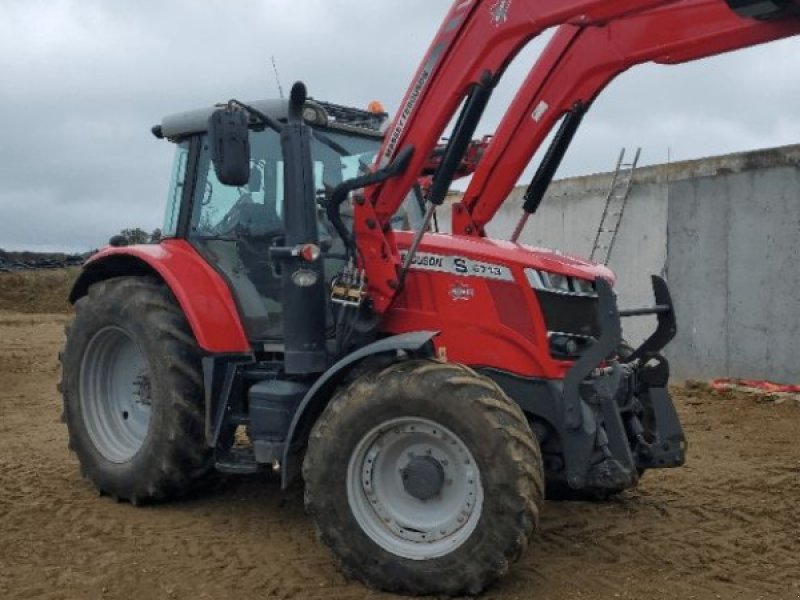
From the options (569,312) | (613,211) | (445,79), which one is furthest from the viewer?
(613,211)

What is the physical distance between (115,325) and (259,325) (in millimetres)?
1019

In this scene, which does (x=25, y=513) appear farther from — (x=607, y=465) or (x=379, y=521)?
(x=607, y=465)

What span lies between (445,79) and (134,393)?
3.00 metres

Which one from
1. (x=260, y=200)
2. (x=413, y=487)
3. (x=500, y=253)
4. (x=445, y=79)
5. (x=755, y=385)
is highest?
(x=445, y=79)

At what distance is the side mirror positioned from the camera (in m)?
4.37

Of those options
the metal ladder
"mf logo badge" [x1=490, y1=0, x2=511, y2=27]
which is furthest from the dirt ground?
the metal ladder

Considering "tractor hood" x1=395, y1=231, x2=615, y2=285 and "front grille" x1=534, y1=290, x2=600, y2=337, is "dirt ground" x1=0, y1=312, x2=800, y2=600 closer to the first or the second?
"front grille" x1=534, y1=290, x2=600, y2=337

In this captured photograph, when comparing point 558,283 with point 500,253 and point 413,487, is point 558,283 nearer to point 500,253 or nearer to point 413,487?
point 500,253

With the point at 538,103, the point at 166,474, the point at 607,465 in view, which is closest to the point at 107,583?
the point at 166,474

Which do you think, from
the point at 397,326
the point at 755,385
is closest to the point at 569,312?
the point at 397,326

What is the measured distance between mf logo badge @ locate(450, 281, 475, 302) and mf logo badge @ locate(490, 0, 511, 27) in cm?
132

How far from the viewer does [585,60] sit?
5289 millimetres

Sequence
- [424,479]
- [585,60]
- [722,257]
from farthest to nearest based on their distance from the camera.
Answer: [722,257]
[585,60]
[424,479]

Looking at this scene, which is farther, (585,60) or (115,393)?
(115,393)
